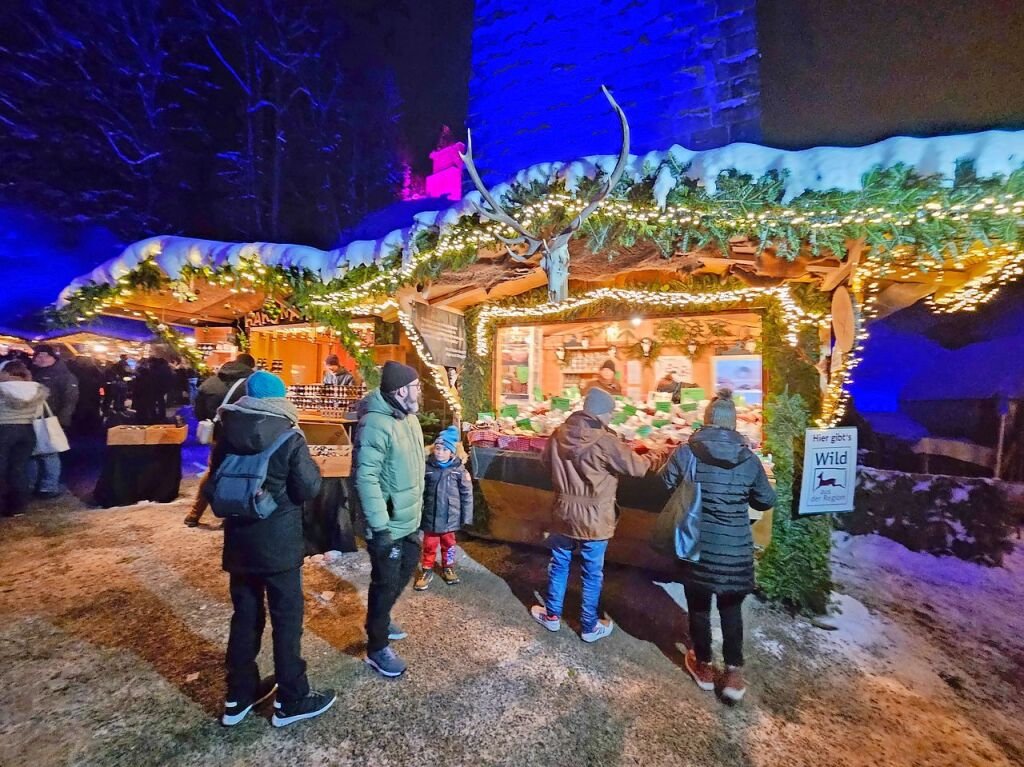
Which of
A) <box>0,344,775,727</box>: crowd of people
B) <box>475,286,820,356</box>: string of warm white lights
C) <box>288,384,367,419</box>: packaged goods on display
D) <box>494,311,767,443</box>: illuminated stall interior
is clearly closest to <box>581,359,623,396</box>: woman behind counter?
<box>494,311,767,443</box>: illuminated stall interior

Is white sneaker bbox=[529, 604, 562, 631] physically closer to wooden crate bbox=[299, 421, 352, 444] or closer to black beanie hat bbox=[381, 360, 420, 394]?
black beanie hat bbox=[381, 360, 420, 394]

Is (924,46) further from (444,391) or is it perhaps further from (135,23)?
(135,23)

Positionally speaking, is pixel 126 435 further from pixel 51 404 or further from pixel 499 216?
pixel 499 216

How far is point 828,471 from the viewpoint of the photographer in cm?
416

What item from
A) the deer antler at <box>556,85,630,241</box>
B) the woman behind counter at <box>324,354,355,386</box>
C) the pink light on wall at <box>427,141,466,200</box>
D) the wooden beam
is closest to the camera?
the deer antler at <box>556,85,630,241</box>

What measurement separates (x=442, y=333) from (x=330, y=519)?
2.95m

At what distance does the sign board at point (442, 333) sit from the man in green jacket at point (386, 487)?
3.12 meters

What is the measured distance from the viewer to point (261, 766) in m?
2.25

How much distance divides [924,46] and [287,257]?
6997mm

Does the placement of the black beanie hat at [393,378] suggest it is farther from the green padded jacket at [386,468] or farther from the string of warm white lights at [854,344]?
the string of warm white lights at [854,344]

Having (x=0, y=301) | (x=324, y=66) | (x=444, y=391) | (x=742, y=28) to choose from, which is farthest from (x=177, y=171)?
(x=742, y=28)

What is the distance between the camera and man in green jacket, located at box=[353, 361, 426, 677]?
279 cm

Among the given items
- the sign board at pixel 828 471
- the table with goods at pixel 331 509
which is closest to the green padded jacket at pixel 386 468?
the table with goods at pixel 331 509

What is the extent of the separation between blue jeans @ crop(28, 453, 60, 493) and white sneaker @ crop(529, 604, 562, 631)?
857 centimetres
